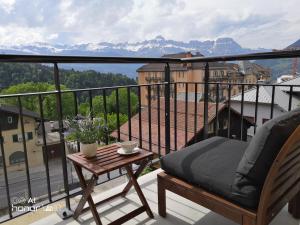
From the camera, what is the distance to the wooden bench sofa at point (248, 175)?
3.53ft

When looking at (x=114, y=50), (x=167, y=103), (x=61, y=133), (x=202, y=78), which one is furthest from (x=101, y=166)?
(x=114, y=50)

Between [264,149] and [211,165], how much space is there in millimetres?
460

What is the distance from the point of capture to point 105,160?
1639 mm

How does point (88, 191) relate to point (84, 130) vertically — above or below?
below

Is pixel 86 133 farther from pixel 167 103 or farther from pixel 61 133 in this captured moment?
pixel 167 103

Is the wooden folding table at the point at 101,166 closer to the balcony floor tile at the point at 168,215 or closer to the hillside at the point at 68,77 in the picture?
the balcony floor tile at the point at 168,215

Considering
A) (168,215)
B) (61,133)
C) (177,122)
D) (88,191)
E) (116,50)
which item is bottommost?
(168,215)

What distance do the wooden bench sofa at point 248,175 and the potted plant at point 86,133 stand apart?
52cm

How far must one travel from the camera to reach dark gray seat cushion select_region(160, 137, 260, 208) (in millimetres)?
1307

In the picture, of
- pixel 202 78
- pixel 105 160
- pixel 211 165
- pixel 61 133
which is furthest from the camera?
pixel 202 78

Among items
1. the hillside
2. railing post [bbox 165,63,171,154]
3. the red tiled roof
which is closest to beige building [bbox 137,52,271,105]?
railing post [bbox 165,63,171,154]

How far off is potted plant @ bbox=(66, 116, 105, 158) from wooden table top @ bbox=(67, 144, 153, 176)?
0.06 metres

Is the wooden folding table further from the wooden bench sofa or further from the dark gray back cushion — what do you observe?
the dark gray back cushion

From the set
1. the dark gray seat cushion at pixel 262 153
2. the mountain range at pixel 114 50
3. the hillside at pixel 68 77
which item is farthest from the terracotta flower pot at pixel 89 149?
the dark gray seat cushion at pixel 262 153
